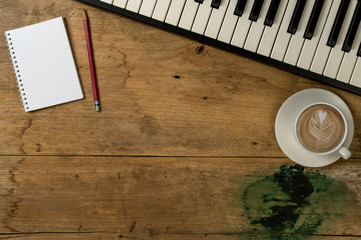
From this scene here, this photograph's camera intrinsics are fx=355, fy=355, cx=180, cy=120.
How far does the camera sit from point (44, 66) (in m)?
1.00

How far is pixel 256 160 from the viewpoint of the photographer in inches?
40.0

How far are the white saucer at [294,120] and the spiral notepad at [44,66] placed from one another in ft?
1.85

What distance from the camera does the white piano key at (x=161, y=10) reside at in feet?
2.98

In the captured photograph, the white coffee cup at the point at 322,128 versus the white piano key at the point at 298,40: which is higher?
the white piano key at the point at 298,40

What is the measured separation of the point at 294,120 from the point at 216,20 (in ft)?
1.11

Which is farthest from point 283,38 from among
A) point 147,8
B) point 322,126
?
Result: point 147,8

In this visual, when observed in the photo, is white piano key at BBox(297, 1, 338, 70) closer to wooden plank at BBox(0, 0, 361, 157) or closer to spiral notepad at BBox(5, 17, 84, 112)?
wooden plank at BBox(0, 0, 361, 157)

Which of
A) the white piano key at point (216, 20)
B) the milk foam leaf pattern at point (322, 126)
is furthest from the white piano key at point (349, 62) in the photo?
the white piano key at point (216, 20)

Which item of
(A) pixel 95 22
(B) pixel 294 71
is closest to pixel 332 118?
(B) pixel 294 71

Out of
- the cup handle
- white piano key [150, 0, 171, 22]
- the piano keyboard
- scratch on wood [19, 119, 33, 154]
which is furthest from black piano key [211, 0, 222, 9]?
scratch on wood [19, 119, 33, 154]

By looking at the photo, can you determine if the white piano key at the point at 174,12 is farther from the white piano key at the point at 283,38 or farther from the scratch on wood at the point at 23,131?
the scratch on wood at the point at 23,131

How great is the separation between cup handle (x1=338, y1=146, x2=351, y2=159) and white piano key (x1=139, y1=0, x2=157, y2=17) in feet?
1.96

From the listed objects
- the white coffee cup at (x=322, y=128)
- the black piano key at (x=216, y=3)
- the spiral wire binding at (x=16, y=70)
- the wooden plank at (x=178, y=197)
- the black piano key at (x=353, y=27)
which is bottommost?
the wooden plank at (x=178, y=197)

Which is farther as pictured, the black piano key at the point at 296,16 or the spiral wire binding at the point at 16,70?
the spiral wire binding at the point at 16,70
